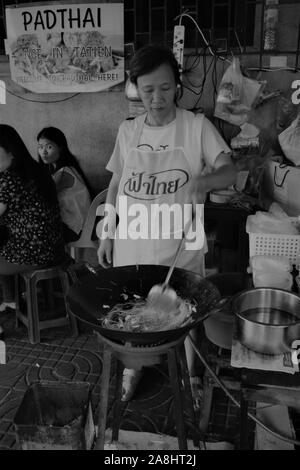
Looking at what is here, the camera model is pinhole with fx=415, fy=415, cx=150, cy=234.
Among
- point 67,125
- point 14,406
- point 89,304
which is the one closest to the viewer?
point 89,304

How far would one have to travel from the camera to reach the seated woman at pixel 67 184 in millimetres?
3809

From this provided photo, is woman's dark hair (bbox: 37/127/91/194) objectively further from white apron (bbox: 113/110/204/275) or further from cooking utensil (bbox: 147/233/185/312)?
cooking utensil (bbox: 147/233/185/312)

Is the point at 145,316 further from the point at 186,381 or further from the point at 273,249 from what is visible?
the point at 273,249

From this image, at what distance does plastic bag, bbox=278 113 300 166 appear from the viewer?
11.2 feet

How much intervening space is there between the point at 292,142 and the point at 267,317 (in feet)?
6.53

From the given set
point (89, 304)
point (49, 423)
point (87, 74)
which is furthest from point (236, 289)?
point (87, 74)

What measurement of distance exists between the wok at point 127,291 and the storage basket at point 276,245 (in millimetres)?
553

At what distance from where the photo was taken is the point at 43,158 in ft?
13.0

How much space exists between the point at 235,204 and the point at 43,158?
1859mm

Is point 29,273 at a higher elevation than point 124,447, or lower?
higher

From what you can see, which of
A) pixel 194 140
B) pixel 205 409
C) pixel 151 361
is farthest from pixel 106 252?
A: pixel 205 409

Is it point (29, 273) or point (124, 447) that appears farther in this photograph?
point (29, 273)
